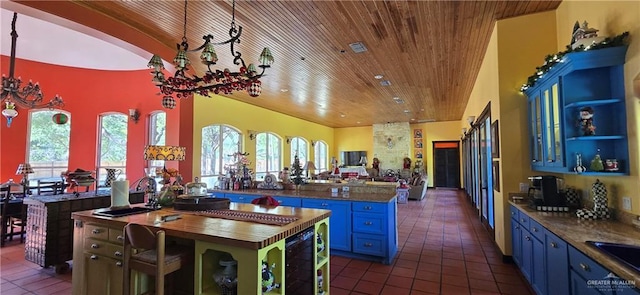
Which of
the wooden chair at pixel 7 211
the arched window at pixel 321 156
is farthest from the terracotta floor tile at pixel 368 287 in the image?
the arched window at pixel 321 156

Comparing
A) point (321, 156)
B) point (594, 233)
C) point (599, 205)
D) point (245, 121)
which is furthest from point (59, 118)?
point (321, 156)

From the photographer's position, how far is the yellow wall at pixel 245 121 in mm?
6621

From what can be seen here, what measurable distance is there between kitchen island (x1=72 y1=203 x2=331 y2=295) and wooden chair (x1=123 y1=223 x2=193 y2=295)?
0.12m

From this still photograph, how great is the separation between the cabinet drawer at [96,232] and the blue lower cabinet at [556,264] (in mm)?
3442

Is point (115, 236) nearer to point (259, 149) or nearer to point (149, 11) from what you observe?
point (149, 11)

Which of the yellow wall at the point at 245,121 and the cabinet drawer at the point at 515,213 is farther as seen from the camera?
the yellow wall at the point at 245,121

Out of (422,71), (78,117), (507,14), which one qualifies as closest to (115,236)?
(507,14)

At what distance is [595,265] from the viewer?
58.4 inches

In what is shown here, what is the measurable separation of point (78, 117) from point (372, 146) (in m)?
11.4

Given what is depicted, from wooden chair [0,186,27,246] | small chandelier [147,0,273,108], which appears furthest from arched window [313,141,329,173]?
small chandelier [147,0,273,108]

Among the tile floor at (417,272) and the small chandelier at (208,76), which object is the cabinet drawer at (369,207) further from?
the small chandelier at (208,76)

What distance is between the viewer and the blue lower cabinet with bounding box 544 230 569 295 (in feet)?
6.10

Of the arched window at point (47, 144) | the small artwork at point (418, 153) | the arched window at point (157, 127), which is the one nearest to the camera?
the arched window at point (47, 144)

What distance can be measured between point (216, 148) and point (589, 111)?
24.0 ft
